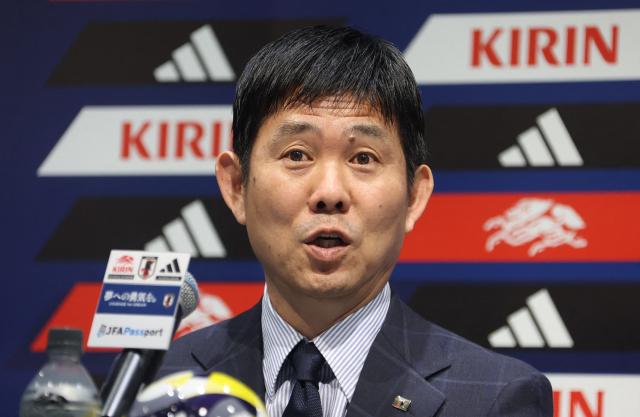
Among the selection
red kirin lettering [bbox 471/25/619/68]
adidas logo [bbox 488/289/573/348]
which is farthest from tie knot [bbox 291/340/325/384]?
red kirin lettering [bbox 471/25/619/68]

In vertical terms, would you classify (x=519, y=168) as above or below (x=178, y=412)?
below

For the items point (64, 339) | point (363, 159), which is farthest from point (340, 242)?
point (64, 339)

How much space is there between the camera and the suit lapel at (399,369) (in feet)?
6.28

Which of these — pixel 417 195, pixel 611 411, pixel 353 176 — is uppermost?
pixel 353 176

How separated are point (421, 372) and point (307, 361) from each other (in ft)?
0.70

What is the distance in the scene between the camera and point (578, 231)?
112 inches

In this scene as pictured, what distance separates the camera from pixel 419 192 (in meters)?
2.13

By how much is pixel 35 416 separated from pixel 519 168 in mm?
1868

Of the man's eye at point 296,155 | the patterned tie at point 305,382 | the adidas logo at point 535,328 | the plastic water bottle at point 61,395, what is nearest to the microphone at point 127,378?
the plastic water bottle at point 61,395

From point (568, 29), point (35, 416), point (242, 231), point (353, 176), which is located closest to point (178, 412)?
point (35, 416)

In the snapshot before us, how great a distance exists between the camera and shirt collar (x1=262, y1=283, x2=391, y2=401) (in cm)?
197

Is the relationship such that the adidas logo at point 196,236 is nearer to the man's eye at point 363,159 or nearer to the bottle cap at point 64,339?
the man's eye at point 363,159

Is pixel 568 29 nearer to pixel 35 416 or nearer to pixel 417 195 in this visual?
pixel 417 195

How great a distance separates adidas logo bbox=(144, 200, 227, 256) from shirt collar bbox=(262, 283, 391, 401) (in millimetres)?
962
